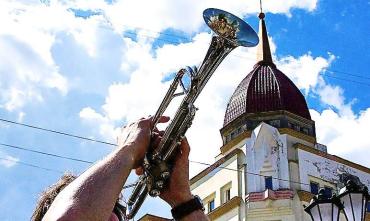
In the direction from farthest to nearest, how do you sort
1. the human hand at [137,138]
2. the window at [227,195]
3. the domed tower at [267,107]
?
the domed tower at [267,107]
the window at [227,195]
the human hand at [137,138]

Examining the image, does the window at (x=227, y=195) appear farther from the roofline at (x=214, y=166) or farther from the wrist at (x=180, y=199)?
the wrist at (x=180, y=199)

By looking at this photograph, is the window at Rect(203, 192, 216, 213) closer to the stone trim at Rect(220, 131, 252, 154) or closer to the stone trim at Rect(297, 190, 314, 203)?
Result: the stone trim at Rect(220, 131, 252, 154)

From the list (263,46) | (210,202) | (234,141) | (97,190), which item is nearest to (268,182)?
(234,141)

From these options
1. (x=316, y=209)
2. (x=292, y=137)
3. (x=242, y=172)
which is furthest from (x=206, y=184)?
(x=316, y=209)

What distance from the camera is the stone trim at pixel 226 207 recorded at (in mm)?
29359

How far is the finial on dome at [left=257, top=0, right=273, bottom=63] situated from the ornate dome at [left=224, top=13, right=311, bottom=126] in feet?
0.19

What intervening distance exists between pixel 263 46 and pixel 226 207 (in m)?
10.5

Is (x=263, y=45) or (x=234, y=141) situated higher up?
(x=263, y=45)

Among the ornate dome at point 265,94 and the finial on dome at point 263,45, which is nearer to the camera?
the ornate dome at point 265,94

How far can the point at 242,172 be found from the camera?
2994cm

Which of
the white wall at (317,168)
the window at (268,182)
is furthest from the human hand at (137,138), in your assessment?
the white wall at (317,168)

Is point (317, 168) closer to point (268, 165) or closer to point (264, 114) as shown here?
point (268, 165)

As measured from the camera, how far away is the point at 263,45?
37000 millimetres

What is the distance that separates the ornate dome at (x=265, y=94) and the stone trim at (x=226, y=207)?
450 cm
